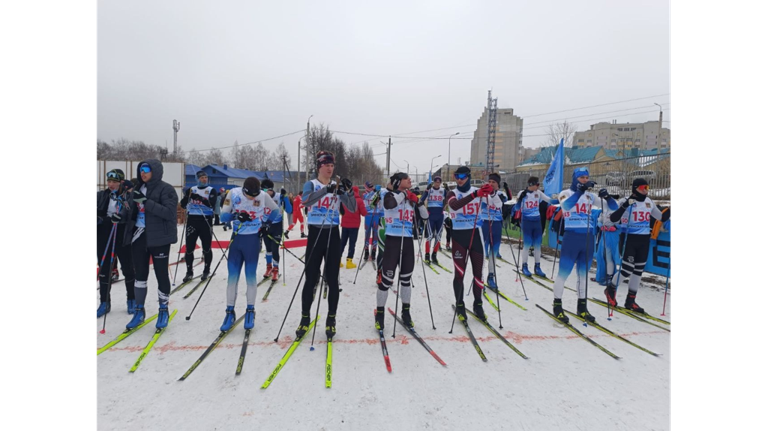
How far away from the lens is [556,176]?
325 inches

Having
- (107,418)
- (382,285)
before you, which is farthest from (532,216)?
(107,418)

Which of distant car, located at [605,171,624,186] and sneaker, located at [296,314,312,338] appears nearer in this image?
sneaker, located at [296,314,312,338]

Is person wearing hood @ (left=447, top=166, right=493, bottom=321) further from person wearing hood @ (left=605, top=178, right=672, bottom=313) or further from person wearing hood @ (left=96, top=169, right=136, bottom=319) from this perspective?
person wearing hood @ (left=96, top=169, right=136, bottom=319)

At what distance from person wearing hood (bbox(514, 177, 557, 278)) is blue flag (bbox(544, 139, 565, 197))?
3.44 feet

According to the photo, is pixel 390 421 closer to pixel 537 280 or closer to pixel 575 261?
pixel 575 261

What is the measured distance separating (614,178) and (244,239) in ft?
52.2

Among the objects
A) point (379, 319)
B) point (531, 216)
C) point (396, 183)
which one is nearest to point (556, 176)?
point (531, 216)

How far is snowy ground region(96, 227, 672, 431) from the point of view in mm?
2635

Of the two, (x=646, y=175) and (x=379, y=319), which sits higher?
(x=646, y=175)

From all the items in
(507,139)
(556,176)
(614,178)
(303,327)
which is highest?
(507,139)

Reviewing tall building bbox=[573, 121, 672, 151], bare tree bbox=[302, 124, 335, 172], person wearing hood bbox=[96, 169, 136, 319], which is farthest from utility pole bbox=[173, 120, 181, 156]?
tall building bbox=[573, 121, 672, 151]

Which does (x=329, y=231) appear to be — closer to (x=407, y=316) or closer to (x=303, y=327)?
(x=303, y=327)

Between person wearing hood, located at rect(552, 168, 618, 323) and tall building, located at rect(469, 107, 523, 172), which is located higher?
tall building, located at rect(469, 107, 523, 172)

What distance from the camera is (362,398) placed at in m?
Answer: 2.93
